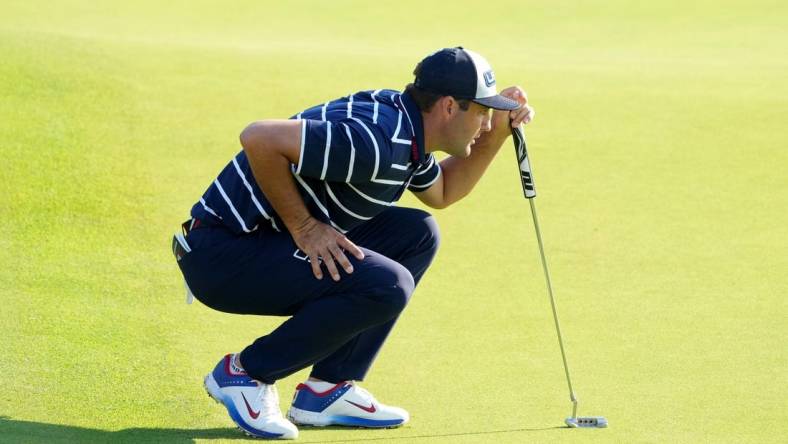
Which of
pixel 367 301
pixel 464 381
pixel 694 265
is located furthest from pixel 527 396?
pixel 694 265

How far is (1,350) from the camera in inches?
183

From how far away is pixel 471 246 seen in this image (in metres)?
6.79

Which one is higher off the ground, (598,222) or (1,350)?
(598,222)

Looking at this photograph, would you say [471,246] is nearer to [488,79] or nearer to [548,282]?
[548,282]

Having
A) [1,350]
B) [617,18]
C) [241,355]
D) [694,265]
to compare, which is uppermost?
[617,18]

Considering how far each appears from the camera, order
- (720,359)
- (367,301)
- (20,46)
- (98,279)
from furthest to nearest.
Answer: (20,46) < (98,279) < (720,359) < (367,301)

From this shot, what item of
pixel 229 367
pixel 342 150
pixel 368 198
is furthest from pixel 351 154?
pixel 229 367

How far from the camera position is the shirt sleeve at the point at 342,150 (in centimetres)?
374

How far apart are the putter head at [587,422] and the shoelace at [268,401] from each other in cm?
96

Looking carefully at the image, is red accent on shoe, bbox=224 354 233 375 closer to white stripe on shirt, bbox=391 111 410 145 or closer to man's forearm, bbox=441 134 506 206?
white stripe on shirt, bbox=391 111 410 145

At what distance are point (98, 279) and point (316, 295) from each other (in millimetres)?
2220

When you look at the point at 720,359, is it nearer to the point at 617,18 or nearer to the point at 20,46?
the point at 20,46

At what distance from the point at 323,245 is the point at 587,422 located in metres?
1.07

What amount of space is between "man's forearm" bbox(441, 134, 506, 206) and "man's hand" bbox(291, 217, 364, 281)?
0.81 metres
